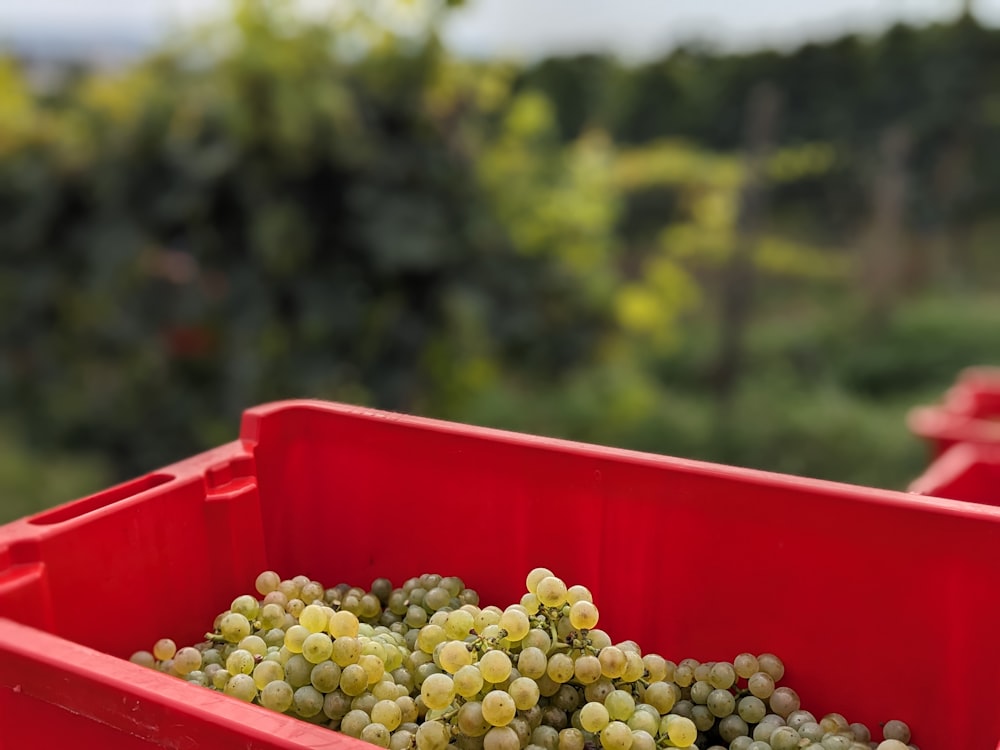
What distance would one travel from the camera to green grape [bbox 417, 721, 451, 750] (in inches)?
28.3

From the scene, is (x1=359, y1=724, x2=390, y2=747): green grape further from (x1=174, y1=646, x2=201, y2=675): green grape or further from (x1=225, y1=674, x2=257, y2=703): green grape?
(x1=174, y1=646, x2=201, y2=675): green grape

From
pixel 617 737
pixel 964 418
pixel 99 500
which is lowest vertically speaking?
pixel 964 418

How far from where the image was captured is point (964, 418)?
6.51ft

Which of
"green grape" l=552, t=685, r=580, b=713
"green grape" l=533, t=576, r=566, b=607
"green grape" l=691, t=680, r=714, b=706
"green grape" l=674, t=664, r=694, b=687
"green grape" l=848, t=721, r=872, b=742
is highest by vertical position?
Answer: "green grape" l=533, t=576, r=566, b=607

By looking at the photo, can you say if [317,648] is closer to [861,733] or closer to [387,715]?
[387,715]

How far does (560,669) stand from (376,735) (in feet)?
0.55

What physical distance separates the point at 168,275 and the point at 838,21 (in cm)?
417

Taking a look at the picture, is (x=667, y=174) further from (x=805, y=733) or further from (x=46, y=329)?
(x=805, y=733)

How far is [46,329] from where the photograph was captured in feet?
12.0

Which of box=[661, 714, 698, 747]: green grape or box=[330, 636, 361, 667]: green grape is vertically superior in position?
box=[330, 636, 361, 667]: green grape

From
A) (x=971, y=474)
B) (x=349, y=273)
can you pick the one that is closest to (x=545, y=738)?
(x=971, y=474)

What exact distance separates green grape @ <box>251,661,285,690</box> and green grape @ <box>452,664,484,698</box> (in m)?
0.17

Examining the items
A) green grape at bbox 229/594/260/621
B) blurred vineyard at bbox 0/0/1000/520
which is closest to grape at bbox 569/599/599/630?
green grape at bbox 229/594/260/621

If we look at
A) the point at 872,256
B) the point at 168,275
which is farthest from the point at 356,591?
the point at 872,256
